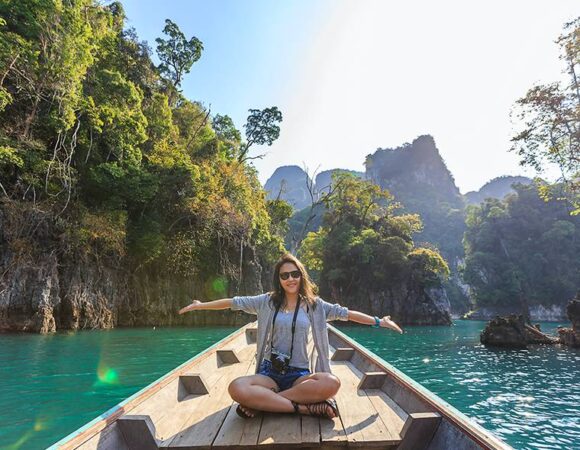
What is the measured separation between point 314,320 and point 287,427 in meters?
0.83

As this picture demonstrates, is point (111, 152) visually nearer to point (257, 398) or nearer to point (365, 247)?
point (257, 398)

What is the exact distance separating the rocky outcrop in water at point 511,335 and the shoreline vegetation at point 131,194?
17.8 ft

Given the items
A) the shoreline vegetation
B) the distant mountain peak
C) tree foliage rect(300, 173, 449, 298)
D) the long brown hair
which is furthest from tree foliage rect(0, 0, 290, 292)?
the distant mountain peak

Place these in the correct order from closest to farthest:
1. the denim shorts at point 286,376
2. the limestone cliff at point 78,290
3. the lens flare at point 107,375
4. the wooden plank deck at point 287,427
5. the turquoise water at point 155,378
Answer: the wooden plank deck at point 287,427 → the denim shorts at point 286,376 → the turquoise water at point 155,378 → the lens flare at point 107,375 → the limestone cliff at point 78,290

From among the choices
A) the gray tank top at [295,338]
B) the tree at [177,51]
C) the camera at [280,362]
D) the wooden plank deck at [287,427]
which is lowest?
the wooden plank deck at [287,427]

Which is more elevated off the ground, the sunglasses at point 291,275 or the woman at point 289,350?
the sunglasses at point 291,275

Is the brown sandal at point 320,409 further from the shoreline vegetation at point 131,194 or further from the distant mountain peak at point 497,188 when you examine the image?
the distant mountain peak at point 497,188

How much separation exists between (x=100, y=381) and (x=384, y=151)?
3813 inches

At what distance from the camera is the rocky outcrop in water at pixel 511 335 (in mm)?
15664

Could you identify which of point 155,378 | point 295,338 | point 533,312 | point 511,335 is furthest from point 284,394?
point 533,312

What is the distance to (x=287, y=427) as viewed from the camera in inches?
100.0

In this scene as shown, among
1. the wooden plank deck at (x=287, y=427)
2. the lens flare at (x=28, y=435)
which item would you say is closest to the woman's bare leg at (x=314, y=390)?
the wooden plank deck at (x=287, y=427)

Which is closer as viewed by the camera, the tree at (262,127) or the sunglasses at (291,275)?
the sunglasses at (291,275)

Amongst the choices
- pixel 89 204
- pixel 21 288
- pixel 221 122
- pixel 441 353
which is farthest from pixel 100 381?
pixel 221 122
